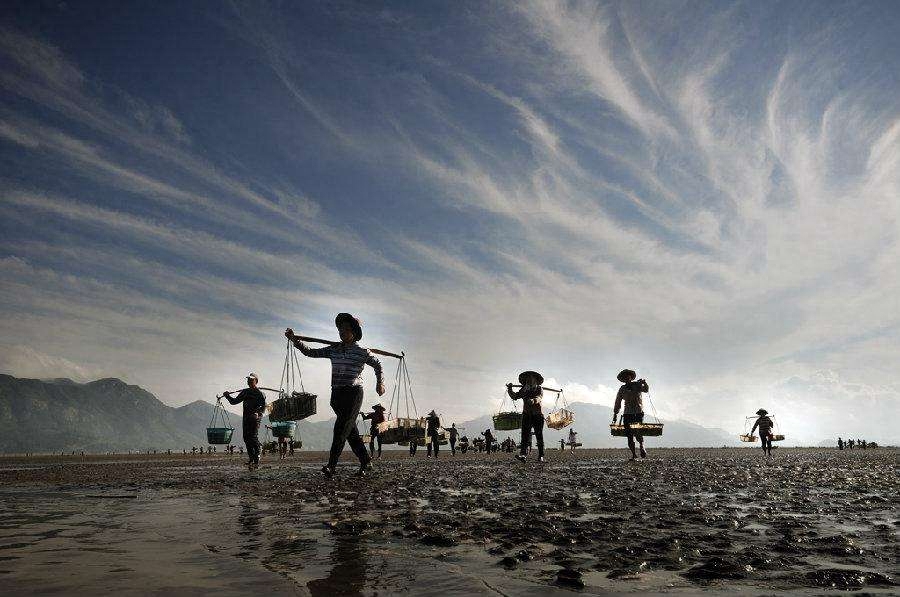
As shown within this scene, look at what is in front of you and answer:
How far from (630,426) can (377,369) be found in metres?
10.7

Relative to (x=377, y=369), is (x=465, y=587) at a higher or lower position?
lower

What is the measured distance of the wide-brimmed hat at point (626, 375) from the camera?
62.3 ft

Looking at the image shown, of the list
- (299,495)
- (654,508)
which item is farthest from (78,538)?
(654,508)

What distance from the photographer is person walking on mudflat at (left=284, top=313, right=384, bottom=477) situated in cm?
1058

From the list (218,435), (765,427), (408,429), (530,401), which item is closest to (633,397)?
(530,401)

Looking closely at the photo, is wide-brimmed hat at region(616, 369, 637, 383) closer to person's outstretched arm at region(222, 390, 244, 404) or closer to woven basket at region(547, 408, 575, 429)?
woven basket at region(547, 408, 575, 429)

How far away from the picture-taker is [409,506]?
5.87 metres

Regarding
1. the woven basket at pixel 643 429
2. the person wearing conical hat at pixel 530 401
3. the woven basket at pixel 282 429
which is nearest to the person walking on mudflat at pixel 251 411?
the woven basket at pixel 282 429

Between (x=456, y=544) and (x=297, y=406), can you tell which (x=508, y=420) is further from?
(x=456, y=544)

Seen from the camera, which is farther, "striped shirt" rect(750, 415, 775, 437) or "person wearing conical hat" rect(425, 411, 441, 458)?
"person wearing conical hat" rect(425, 411, 441, 458)

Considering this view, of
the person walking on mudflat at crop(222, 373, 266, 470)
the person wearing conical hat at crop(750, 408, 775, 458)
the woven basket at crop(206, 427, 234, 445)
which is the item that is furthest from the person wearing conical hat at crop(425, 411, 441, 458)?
the person wearing conical hat at crop(750, 408, 775, 458)

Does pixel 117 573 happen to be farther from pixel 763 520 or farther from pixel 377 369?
pixel 377 369

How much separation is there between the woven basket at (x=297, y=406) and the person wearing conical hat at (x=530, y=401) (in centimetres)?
611

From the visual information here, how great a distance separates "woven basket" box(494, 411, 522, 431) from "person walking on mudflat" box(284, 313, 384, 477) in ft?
30.6
